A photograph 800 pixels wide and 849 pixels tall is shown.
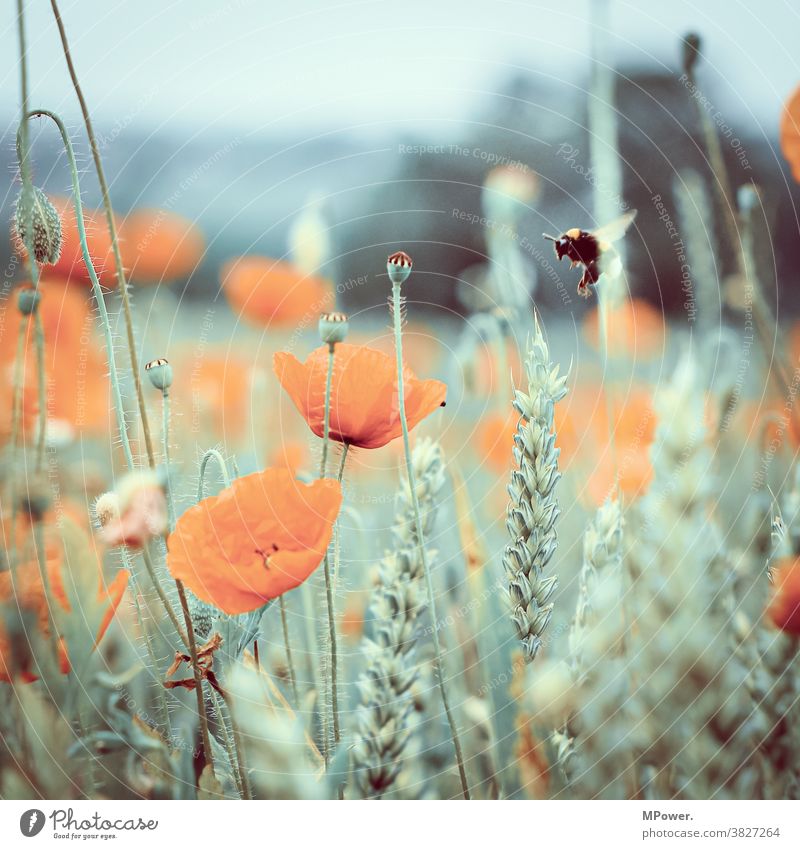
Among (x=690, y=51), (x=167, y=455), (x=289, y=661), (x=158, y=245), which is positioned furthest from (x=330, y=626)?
(x=690, y=51)

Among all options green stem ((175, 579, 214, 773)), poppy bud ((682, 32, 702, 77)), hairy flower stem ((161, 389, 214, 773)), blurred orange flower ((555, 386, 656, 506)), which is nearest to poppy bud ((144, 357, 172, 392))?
hairy flower stem ((161, 389, 214, 773))

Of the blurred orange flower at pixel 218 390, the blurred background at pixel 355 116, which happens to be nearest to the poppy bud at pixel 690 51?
the blurred background at pixel 355 116

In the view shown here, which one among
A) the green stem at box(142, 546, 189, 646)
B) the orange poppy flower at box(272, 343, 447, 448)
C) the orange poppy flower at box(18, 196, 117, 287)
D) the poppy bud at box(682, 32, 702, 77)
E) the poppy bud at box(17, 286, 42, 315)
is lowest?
the green stem at box(142, 546, 189, 646)

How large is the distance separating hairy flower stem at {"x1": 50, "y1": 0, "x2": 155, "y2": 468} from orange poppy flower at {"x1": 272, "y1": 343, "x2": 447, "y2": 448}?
0.10m

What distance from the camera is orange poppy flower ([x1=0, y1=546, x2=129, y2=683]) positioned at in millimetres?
428

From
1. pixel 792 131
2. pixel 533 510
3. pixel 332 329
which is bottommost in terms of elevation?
pixel 533 510

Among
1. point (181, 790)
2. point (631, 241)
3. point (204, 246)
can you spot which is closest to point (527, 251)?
point (631, 241)

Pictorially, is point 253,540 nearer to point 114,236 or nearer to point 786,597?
point 114,236

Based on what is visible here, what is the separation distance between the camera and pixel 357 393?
391mm

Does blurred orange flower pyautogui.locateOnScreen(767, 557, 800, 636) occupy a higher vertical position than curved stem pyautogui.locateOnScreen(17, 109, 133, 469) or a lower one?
lower

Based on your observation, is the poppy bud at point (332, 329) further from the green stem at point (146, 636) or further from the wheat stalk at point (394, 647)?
the green stem at point (146, 636)

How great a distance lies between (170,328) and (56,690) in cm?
23

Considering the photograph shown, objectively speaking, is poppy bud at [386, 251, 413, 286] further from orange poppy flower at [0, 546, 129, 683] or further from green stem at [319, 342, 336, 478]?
orange poppy flower at [0, 546, 129, 683]

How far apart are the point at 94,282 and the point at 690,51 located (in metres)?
0.39
